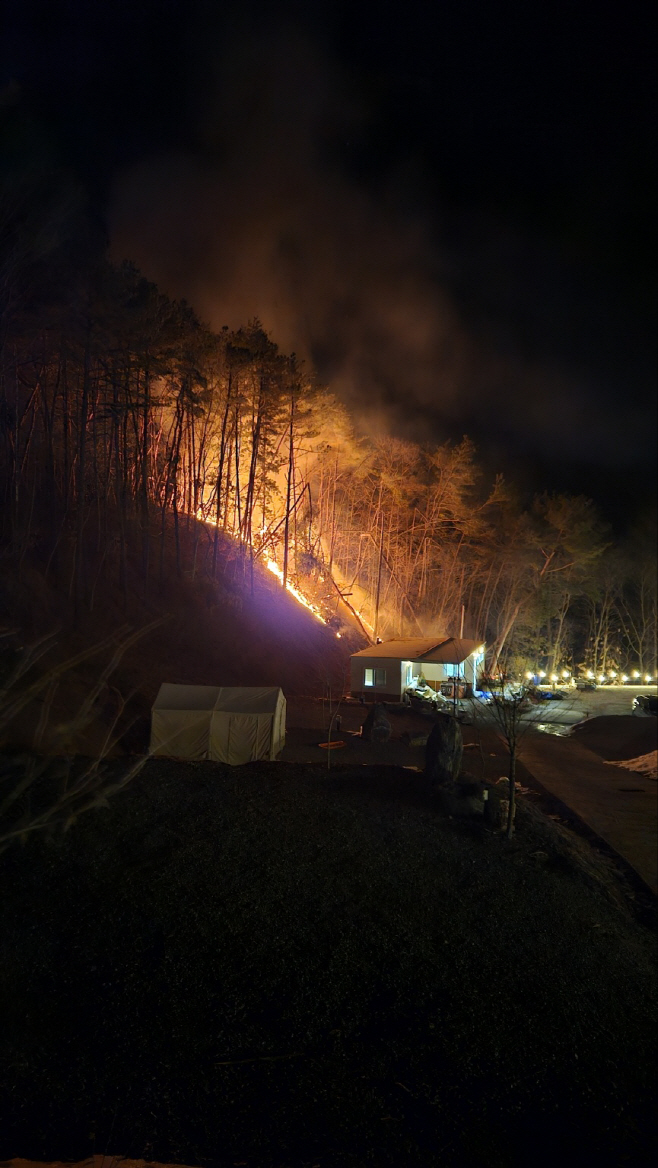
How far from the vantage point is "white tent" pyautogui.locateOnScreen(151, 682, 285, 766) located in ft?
51.8

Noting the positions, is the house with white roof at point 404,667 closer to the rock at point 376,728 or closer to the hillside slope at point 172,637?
the hillside slope at point 172,637

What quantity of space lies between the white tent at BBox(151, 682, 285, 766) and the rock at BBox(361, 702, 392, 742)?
544 cm

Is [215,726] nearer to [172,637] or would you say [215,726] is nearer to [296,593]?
[172,637]

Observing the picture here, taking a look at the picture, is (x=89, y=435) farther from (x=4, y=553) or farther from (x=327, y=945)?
(x=327, y=945)

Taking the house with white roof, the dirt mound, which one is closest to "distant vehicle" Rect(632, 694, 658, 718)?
the dirt mound

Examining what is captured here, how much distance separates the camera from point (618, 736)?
26484mm

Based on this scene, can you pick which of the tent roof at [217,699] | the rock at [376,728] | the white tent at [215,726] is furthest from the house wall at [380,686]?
the white tent at [215,726]

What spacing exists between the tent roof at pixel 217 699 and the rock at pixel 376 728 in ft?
17.9

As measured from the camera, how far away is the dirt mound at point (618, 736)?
23.5m

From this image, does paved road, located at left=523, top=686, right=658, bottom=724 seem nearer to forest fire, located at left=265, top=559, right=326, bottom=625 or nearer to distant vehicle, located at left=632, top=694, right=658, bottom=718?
distant vehicle, located at left=632, top=694, right=658, bottom=718

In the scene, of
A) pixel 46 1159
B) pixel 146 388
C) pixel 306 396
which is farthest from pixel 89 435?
pixel 46 1159

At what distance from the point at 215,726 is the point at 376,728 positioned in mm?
7283

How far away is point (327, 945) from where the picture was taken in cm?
673

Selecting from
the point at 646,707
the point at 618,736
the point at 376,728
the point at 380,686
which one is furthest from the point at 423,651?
the point at 646,707
